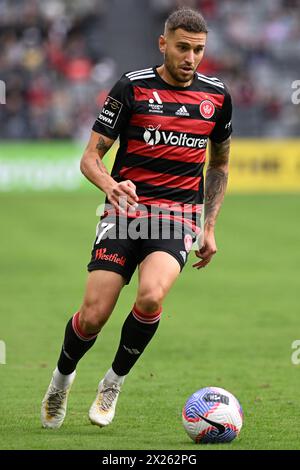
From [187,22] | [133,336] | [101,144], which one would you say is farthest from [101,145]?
[133,336]

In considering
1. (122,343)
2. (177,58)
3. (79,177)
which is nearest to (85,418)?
(122,343)

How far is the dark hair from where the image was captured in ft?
22.7

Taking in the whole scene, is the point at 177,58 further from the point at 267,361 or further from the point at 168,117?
the point at 267,361

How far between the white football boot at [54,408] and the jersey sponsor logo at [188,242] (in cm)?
124

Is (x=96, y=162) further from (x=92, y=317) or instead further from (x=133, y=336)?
(x=133, y=336)

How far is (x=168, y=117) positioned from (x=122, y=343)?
1.53 m

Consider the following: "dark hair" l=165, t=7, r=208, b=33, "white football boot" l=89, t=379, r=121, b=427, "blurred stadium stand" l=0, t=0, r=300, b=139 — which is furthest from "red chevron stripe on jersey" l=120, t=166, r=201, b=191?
"blurred stadium stand" l=0, t=0, r=300, b=139

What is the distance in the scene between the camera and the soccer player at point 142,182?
6812 mm

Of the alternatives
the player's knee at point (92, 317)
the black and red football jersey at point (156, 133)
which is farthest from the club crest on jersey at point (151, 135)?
the player's knee at point (92, 317)

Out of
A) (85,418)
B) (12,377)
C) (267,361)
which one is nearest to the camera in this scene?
(85,418)

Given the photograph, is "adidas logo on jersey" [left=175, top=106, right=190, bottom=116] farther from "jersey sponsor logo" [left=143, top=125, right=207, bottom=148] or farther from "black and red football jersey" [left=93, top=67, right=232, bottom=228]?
"jersey sponsor logo" [left=143, top=125, right=207, bottom=148]

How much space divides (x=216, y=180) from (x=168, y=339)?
3.88 m

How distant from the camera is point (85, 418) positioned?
7.36m

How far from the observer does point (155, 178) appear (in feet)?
23.0
